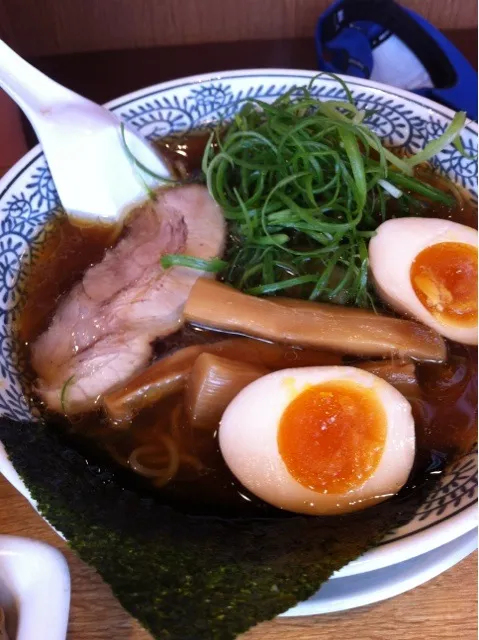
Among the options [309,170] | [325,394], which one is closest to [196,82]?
[309,170]

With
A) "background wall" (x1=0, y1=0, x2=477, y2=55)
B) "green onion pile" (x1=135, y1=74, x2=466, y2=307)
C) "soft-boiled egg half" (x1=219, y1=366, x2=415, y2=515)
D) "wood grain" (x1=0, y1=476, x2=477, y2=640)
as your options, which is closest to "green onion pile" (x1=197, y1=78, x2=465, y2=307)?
"green onion pile" (x1=135, y1=74, x2=466, y2=307)

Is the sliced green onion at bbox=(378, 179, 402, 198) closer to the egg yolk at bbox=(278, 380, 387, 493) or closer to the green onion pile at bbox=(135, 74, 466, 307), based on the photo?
the green onion pile at bbox=(135, 74, 466, 307)

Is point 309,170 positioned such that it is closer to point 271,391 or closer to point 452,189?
point 452,189

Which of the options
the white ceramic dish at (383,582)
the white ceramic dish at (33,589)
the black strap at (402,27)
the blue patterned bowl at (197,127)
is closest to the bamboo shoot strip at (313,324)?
the blue patterned bowl at (197,127)

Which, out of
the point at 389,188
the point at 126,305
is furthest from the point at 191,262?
the point at 389,188

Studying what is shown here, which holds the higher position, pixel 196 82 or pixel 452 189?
pixel 196 82

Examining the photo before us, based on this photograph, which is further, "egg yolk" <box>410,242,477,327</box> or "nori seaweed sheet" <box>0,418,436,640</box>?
"egg yolk" <box>410,242,477,327</box>
